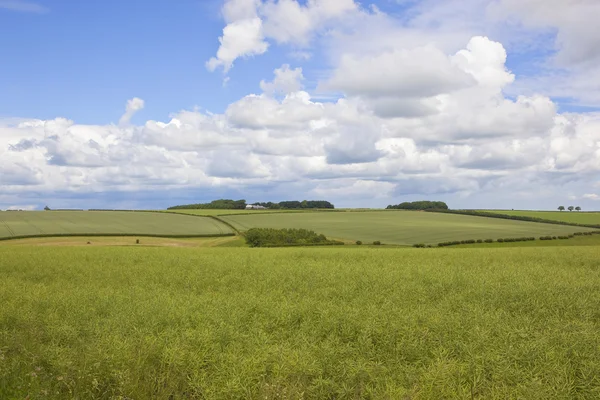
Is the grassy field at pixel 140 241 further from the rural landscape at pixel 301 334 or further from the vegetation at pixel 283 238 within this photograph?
the rural landscape at pixel 301 334

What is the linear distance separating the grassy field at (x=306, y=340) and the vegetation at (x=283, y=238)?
5061cm

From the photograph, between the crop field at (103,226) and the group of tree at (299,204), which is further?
the group of tree at (299,204)

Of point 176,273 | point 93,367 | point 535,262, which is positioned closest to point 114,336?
point 93,367

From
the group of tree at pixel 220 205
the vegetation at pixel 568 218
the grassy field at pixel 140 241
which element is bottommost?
the grassy field at pixel 140 241

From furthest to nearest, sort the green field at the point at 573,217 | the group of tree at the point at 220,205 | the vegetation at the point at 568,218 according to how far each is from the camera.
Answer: the group of tree at the point at 220,205 → the green field at the point at 573,217 → the vegetation at the point at 568,218

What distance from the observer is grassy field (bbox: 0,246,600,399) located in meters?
6.85

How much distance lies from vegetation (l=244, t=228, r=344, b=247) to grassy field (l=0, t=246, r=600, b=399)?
5061 cm

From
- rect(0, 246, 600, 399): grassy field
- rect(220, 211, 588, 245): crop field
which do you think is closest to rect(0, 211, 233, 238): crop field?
rect(220, 211, 588, 245): crop field

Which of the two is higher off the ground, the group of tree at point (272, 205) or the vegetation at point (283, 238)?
the group of tree at point (272, 205)

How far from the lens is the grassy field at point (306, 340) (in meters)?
6.85

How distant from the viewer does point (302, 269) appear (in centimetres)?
1761

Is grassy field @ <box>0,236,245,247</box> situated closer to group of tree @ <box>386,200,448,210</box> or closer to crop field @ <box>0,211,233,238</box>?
crop field @ <box>0,211,233,238</box>

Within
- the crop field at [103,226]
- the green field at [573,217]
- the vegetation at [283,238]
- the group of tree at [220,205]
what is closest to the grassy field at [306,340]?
the vegetation at [283,238]

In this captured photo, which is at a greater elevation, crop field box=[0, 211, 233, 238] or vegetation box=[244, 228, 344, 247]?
crop field box=[0, 211, 233, 238]
